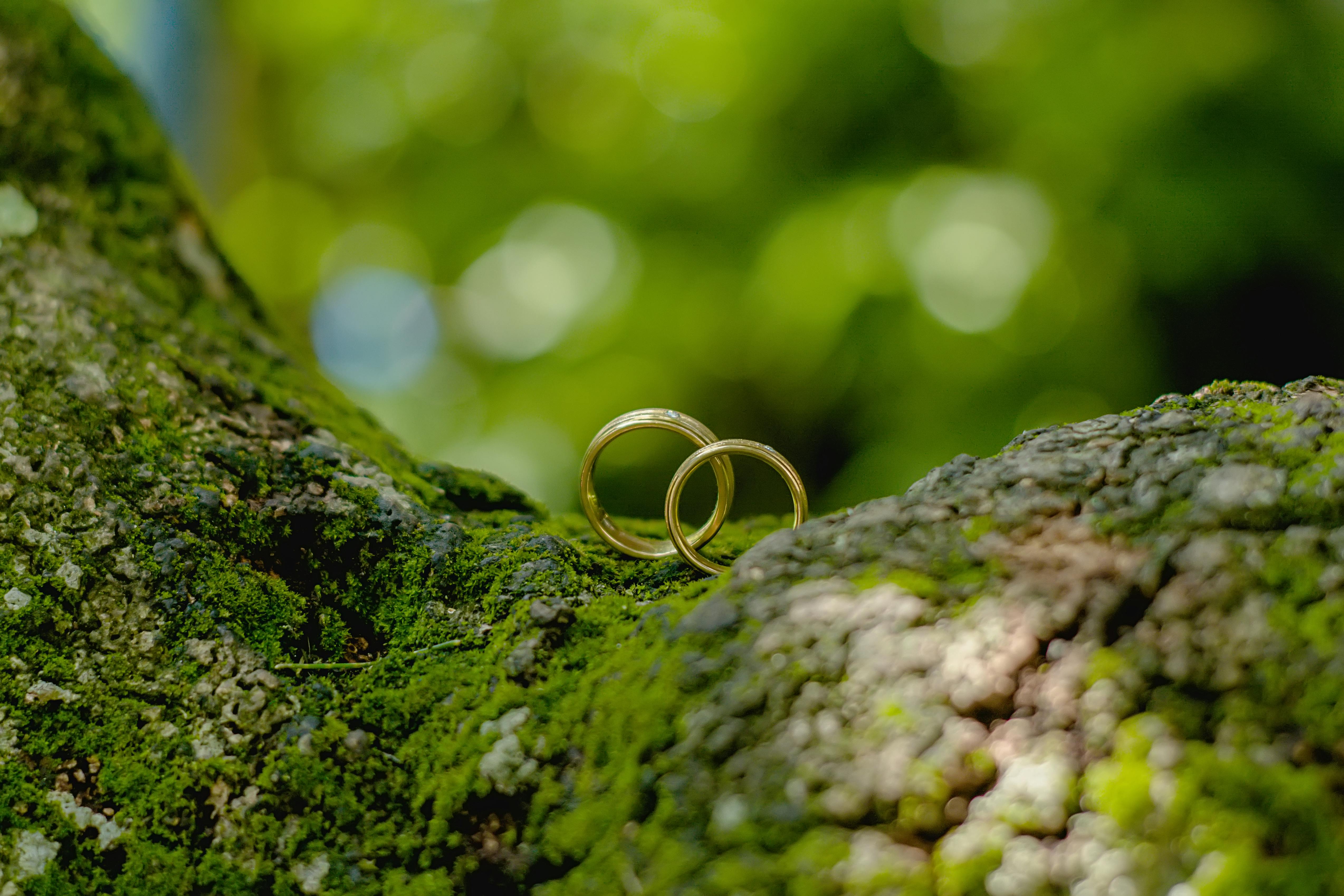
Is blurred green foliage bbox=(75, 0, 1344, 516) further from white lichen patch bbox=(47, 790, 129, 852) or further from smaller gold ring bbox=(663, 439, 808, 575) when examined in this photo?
white lichen patch bbox=(47, 790, 129, 852)

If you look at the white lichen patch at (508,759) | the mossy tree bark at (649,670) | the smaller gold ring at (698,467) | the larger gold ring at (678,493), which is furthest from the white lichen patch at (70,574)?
the smaller gold ring at (698,467)

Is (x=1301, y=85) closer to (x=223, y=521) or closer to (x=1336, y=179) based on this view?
(x=1336, y=179)

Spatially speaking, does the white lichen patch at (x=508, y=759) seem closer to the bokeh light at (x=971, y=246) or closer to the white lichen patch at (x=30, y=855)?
the white lichen patch at (x=30, y=855)

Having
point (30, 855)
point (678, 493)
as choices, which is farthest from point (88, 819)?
point (678, 493)

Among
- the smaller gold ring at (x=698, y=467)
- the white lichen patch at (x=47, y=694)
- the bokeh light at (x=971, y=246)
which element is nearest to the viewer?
the white lichen patch at (x=47, y=694)

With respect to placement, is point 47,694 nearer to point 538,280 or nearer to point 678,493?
point 678,493
